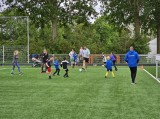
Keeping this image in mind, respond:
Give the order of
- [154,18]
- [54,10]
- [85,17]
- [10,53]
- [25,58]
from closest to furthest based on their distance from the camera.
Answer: [25,58], [10,53], [54,10], [85,17], [154,18]

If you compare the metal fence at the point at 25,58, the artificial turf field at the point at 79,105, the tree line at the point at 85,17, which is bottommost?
the artificial turf field at the point at 79,105

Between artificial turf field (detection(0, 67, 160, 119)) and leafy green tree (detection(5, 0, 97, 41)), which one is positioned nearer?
artificial turf field (detection(0, 67, 160, 119))

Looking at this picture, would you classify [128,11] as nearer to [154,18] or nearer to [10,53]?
[154,18]

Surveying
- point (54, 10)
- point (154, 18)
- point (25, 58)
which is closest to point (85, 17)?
point (54, 10)

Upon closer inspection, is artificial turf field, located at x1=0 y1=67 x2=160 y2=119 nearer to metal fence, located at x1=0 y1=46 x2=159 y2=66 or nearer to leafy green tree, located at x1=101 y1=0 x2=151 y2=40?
A: metal fence, located at x1=0 y1=46 x2=159 y2=66

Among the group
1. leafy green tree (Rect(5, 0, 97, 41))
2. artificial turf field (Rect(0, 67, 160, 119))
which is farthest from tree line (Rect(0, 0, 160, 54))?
artificial turf field (Rect(0, 67, 160, 119))

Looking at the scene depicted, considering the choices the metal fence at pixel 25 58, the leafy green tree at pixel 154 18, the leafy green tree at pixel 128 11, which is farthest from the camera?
the leafy green tree at pixel 154 18

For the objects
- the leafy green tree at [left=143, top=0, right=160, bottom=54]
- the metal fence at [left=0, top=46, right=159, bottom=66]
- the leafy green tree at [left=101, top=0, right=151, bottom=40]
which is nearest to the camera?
the metal fence at [left=0, top=46, right=159, bottom=66]

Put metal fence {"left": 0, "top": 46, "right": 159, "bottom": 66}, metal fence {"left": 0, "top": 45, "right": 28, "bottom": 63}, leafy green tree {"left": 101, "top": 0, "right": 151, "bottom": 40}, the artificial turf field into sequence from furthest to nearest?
leafy green tree {"left": 101, "top": 0, "right": 151, "bottom": 40}, metal fence {"left": 0, "top": 45, "right": 28, "bottom": 63}, metal fence {"left": 0, "top": 46, "right": 159, "bottom": 66}, the artificial turf field

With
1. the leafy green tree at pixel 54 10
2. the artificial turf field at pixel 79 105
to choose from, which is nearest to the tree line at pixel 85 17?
the leafy green tree at pixel 54 10

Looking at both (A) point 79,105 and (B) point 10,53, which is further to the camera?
(B) point 10,53

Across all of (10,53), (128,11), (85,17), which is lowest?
(10,53)

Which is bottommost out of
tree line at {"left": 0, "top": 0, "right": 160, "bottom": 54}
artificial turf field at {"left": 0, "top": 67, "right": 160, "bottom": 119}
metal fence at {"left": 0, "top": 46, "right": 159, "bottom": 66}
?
artificial turf field at {"left": 0, "top": 67, "right": 160, "bottom": 119}

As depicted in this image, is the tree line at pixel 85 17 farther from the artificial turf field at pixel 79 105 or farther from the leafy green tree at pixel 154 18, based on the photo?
the artificial turf field at pixel 79 105
